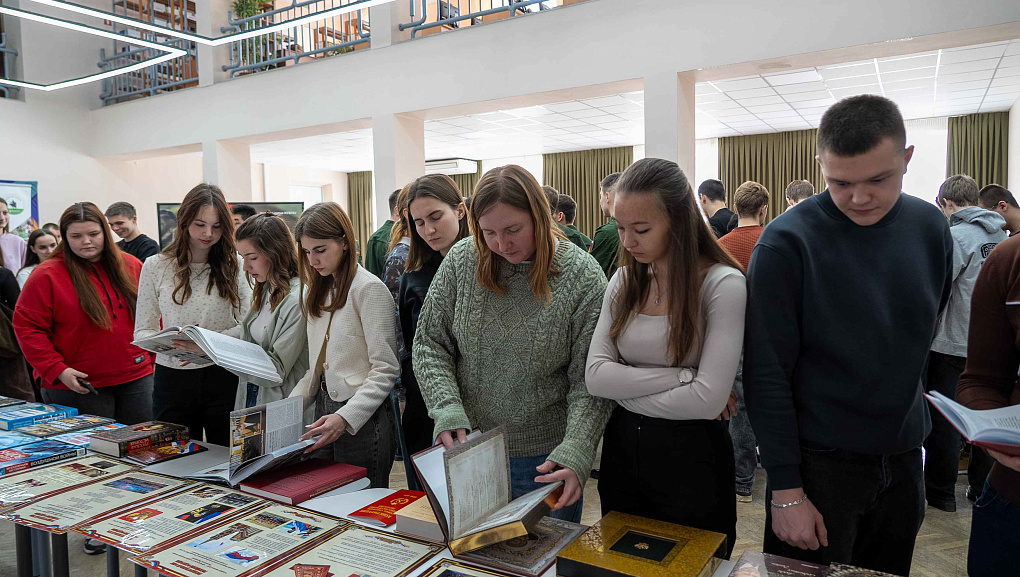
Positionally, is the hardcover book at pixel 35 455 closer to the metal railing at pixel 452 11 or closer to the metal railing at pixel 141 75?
the metal railing at pixel 452 11

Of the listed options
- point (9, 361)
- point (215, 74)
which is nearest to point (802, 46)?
point (9, 361)

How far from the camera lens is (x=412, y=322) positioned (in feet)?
6.52

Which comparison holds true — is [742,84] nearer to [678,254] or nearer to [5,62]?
[678,254]

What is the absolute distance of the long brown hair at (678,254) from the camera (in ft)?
4.32

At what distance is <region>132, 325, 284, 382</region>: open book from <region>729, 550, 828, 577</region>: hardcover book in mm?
1273

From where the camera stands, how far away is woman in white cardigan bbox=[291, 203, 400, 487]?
1.84 m

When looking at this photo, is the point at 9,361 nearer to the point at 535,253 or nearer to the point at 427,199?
the point at 427,199

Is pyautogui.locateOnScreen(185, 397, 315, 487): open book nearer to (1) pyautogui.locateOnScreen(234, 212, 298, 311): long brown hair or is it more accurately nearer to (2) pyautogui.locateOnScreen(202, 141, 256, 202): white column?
(1) pyautogui.locateOnScreen(234, 212, 298, 311): long brown hair

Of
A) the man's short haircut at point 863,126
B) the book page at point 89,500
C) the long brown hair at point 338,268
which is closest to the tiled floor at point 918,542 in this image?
the book page at point 89,500

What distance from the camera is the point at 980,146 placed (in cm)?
852

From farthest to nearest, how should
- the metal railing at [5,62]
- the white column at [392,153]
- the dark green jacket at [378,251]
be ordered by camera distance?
the metal railing at [5,62]
the white column at [392,153]
the dark green jacket at [378,251]

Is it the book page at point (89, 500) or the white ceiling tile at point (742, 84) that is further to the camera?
the white ceiling tile at point (742, 84)

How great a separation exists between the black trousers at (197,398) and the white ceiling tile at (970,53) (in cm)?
603

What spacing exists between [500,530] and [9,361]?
140 inches
